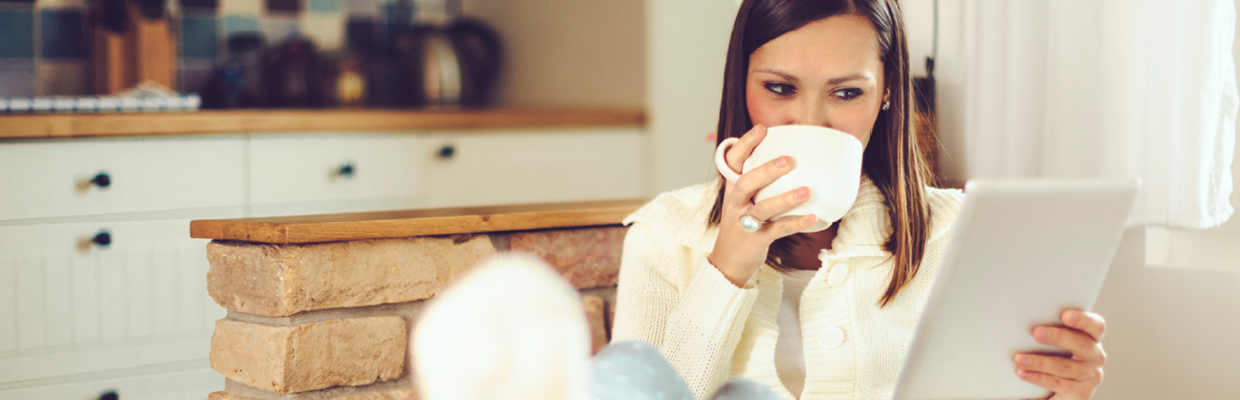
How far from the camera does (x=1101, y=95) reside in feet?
4.00

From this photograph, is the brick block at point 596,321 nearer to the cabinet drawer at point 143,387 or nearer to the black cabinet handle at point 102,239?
the cabinet drawer at point 143,387

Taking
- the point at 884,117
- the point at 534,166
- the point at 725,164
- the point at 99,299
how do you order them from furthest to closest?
the point at 534,166 < the point at 99,299 < the point at 884,117 < the point at 725,164

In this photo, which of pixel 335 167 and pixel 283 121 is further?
pixel 335 167

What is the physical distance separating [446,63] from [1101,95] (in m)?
1.75

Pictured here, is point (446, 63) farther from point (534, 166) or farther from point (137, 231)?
point (137, 231)

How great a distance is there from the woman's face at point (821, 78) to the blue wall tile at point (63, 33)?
6.53 feet

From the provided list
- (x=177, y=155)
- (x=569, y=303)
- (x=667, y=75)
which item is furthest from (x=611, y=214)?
(x=667, y=75)

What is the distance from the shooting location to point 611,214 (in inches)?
42.3

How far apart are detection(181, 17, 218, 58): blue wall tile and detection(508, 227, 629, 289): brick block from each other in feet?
5.92

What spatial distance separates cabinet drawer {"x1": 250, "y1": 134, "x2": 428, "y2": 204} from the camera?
2002 mm

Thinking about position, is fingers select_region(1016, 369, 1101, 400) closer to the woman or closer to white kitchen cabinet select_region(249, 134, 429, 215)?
the woman

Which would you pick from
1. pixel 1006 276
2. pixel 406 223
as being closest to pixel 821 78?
pixel 1006 276

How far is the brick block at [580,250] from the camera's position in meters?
1.03

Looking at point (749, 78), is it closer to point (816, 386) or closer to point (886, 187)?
point (886, 187)
